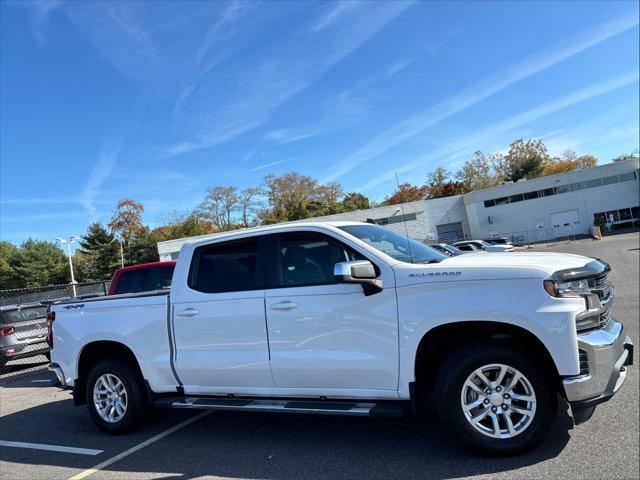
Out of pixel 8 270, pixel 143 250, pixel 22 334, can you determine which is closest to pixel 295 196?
pixel 143 250

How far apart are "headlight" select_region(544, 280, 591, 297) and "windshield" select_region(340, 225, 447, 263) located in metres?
0.96

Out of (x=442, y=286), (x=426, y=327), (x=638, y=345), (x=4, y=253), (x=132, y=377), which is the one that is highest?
(x=4, y=253)

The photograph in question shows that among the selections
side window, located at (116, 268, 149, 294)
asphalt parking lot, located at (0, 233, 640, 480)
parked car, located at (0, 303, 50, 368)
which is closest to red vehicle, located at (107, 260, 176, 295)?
side window, located at (116, 268, 149, 294)

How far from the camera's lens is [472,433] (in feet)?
11.7

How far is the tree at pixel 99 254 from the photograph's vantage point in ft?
235

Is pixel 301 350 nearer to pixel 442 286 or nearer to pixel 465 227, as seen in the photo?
pixel 442 286

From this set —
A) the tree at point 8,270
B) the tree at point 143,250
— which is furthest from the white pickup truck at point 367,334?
the tree at point 143,250

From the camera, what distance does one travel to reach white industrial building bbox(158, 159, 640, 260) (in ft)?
172

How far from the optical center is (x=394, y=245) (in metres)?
4.44

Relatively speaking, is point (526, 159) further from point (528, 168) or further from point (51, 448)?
point (51, 448)

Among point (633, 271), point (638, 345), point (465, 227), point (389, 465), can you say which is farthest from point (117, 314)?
point (465, 227)

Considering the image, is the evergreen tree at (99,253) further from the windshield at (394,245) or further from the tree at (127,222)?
the windshield at (394,245)

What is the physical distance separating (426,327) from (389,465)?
1154 mm

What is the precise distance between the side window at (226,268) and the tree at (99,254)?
238ft
